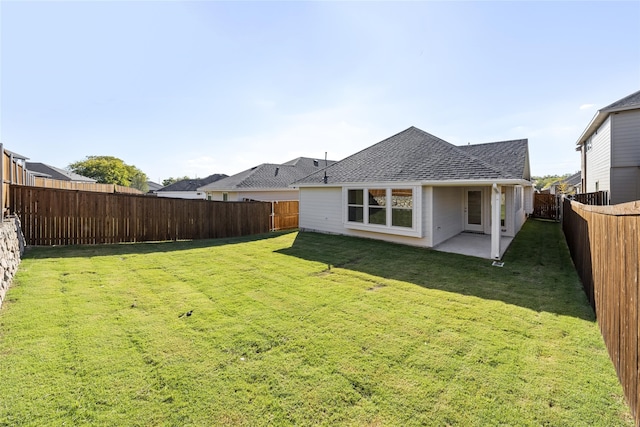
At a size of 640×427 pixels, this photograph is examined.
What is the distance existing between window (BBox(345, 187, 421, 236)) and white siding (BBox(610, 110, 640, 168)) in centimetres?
980

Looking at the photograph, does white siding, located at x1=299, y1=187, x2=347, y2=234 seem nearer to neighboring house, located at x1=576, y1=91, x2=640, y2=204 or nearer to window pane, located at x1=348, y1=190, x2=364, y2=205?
window pane, located at x1=348, y1=190, x2=364, y2=205

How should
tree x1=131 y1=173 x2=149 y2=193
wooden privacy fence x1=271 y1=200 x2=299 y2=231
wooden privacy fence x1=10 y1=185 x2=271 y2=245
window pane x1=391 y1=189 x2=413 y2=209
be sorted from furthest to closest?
tree x1=131 y1=173 x2=149 y2=193 → wooden privacy fence x1=271 y1=200 x2=299 y2=231 → window pane x1=391 y1=189 x2=413 y2=209 → wooden privacy fence x1=10 y1=185 x2=271 y2=245

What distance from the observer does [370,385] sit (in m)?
2.97

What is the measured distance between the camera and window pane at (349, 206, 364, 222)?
38.1 feet

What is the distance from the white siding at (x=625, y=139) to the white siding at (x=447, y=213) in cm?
656

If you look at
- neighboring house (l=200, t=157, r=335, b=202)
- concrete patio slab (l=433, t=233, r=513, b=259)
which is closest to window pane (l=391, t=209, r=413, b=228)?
concrete patio slab (l=433, t=233, r=513, b=259)

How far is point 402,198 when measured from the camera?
1027 centimetres

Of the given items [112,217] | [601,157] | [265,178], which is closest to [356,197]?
[112,217]

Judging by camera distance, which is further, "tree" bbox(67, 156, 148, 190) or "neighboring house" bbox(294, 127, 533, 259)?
"tree" bbox(67, 156, 148, 190)

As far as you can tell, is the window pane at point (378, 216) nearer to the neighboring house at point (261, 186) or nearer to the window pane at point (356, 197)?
the window pane at point (356, 197)

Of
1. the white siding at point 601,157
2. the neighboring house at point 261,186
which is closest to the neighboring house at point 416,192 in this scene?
the white siding at point 601,157

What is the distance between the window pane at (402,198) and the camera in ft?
32.9

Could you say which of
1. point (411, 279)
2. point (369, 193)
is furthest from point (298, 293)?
point (369, 193)

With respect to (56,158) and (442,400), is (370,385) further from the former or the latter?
(56,158)
